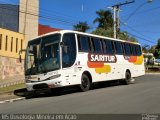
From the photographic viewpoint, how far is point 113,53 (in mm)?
24328

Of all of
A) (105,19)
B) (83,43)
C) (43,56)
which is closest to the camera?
(43,56)

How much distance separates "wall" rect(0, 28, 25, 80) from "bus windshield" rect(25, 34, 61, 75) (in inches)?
635

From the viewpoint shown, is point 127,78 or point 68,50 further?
point 127,78

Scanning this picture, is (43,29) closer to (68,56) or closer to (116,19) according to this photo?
(116,19)

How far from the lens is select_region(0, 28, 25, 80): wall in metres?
36.1

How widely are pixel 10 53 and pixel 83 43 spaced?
18.0 metres

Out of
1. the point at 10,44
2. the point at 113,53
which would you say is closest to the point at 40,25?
the point at 10,44

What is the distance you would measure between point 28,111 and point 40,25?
115 feet

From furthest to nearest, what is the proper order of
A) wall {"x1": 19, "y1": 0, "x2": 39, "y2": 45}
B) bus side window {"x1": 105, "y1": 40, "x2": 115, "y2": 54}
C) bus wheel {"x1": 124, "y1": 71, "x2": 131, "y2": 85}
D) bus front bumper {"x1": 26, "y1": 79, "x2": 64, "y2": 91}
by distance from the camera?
wall {"x1": 19, "y1": 0, "x2": 39, "y2": 45}, bus wheel {"x1": 124, "y1": 71, "x2": 131, "y2": 85}, bus side window {"x1": 105, "y1": 40, "x2": 115, "y2": 54}, bus front bumper {"x1": 26, "y1": 79, "x2": 64, "y2": 91}

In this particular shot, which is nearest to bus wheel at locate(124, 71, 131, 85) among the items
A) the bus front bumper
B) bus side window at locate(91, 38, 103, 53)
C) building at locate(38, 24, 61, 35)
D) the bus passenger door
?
bus side window at locate(91, 38, 103, 53)

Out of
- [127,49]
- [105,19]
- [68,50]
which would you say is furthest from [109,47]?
[105,19]

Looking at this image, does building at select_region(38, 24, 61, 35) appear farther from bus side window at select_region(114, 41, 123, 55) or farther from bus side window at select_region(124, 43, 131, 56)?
bus side window at select_region(114, 41, 123, 55)

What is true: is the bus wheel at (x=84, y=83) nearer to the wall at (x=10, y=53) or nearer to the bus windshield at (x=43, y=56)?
the bus windshield at (x=43, y=56)

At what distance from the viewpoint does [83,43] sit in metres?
21.1
